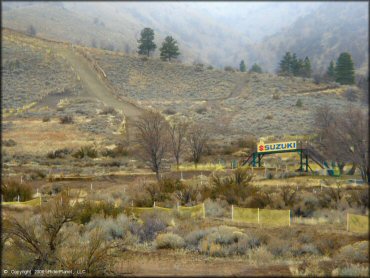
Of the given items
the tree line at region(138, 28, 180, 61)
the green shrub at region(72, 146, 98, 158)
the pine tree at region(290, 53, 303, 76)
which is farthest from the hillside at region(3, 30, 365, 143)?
the green shrub at region(72, 146, 98, 158)

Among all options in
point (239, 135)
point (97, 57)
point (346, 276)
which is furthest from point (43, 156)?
point (97, 57)

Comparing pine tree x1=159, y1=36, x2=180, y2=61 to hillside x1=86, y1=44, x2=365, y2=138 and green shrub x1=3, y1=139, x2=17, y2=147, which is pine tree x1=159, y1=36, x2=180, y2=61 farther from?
green shrub x1=3, y1=139, x2=17, y2=147

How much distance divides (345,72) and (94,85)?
143 ft

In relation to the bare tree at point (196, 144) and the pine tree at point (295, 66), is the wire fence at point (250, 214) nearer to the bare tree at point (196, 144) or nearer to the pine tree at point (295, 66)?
the bare tree at point (196, 144)

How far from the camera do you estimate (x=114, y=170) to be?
3716cm

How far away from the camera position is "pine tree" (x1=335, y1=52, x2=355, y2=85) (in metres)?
71.7

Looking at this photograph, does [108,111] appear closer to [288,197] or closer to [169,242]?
[288,197]

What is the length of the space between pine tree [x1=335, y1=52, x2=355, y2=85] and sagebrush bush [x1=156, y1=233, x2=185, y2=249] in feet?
204

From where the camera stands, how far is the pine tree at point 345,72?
235 feet

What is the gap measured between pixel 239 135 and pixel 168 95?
72.0ft

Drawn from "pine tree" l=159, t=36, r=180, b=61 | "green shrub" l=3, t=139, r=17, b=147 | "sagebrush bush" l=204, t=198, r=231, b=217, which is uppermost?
"pine tree" l=159, t=36, r=180, b=61

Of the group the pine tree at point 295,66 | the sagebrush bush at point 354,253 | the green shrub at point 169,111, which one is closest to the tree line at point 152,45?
the green shrub at point 169,111

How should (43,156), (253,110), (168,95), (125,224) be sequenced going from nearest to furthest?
(125,224) → (43,156) → (253,110) → (168,95)

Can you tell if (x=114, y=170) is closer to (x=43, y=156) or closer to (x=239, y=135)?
(x=43, y=156)
